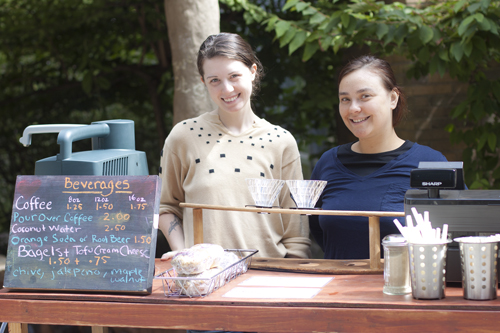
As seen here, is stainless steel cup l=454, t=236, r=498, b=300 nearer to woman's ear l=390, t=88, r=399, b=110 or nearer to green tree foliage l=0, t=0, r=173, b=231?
woman's ear l=390, t=88, r=399, b=110

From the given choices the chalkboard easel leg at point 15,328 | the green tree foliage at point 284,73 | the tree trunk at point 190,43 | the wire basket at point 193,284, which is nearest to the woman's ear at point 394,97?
the wire basket at point 193,284

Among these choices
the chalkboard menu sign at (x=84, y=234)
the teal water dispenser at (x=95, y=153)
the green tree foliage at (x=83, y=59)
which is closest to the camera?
the chalkboard menu sign at (x=84, y=234)

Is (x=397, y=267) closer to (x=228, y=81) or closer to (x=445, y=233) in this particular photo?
(x=445, y=233)

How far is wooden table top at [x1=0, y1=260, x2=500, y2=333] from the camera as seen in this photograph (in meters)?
1.33

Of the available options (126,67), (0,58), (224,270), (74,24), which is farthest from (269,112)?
(0,58)

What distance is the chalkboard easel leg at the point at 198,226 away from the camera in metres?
1.88

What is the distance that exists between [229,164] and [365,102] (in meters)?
0.55

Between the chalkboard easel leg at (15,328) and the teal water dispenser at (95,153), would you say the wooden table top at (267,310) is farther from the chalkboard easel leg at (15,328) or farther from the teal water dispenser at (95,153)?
the teal water dispenser at (95,153)

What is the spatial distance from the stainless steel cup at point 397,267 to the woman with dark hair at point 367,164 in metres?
0.40

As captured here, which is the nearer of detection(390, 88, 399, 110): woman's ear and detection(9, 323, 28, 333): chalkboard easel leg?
detection(9, 323, 28, 333): chalkboard easel leg

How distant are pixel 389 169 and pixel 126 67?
340cm

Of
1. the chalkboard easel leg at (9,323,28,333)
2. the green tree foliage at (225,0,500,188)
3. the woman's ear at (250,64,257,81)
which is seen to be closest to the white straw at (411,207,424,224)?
the woman's ear at (250,64,257,81)

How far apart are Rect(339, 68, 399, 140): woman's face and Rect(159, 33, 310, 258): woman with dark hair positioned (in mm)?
282

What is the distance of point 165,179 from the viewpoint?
205 centimetres
